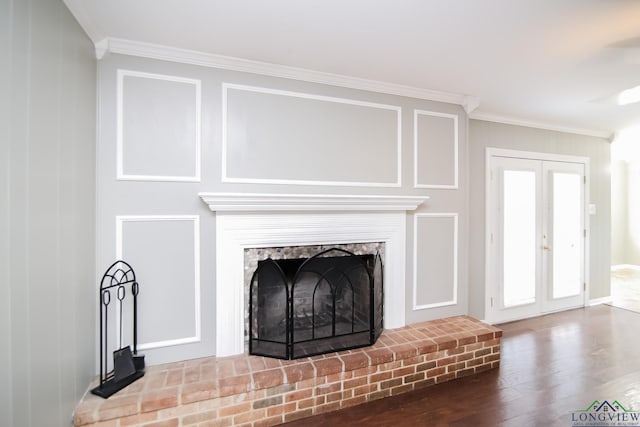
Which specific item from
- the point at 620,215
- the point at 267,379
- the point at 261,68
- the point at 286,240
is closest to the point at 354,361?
the point at 267,379

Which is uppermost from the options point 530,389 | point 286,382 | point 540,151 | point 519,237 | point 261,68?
point 261,68

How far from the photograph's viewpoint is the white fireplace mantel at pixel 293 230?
222cm

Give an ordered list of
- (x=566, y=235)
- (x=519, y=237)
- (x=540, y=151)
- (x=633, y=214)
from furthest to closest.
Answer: (x=633, y=214) < (x=566, y=235) < (x=540, y=151) < (x=519, y=237)

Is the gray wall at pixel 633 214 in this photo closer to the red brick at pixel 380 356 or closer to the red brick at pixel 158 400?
the red brick at pixel 380 356

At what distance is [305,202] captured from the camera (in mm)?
2342

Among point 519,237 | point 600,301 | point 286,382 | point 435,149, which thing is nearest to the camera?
point 286,382

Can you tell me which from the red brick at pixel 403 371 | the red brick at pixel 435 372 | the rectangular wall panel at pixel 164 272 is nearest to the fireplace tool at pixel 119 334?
the rectangular wall panel at pixel 164 272

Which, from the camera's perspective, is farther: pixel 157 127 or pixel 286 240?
pixel 286 240

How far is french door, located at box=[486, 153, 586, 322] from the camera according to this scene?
358cm

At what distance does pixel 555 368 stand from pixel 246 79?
139 inches

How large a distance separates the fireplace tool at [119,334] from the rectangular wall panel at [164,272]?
2.3 inches

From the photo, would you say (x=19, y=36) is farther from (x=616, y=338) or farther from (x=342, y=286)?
(x=616, y=338)

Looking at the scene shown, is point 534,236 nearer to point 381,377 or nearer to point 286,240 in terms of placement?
point 381,377

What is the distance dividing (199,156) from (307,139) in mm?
842
